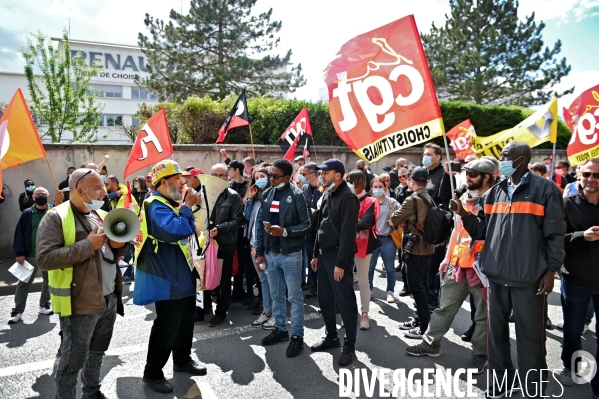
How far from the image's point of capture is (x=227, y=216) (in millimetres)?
5738

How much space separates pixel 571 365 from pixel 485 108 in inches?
612

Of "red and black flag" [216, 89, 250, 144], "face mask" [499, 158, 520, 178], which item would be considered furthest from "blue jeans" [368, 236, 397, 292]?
"red and black flag" [216, 89, 250, 144]

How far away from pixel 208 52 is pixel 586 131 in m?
20.7

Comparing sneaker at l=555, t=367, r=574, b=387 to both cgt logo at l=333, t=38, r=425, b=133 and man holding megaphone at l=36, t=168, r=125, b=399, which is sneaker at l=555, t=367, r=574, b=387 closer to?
cgt logo at l=333, t=38, r=425, b=133

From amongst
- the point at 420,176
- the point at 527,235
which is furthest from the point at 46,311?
the point at 527,235

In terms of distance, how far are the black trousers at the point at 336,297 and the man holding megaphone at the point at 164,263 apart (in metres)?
Result: 1.46

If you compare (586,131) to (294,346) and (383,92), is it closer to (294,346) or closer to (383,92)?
(383,92)

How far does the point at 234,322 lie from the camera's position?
18.8ft

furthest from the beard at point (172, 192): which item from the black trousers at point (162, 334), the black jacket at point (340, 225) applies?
the black jacket at point (340, 225)

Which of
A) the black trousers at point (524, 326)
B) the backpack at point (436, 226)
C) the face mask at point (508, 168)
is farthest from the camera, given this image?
the backpack at point (436, 226)

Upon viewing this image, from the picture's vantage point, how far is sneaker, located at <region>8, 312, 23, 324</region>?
18.6ft

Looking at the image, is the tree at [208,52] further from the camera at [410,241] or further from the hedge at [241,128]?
the camera at [410,241]

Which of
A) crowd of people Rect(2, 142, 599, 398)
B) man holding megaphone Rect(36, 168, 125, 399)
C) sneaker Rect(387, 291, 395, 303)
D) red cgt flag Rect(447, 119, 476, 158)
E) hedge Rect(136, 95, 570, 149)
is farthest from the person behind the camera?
hedge Rect(136, 95, 570, 149)

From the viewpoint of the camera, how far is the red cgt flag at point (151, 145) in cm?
728
